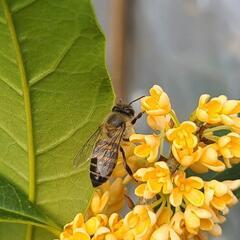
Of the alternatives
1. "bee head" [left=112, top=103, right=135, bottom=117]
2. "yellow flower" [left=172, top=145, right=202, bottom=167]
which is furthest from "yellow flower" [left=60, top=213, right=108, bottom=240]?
"bee head" [left=112, top=103, right=135, bottom=117]

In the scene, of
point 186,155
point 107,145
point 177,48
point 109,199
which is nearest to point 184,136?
point 186,155

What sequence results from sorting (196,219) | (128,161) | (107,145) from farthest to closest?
(107,145) < (128,161) < (196,219)

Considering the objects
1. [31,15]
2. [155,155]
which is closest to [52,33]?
[31,15]

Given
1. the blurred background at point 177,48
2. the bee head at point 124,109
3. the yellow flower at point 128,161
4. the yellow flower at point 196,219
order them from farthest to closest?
the blurred background at point 177,48 < the bee head at point 124,109 < the yellow flower at point 128,161 < the yellow flower at point 196,219

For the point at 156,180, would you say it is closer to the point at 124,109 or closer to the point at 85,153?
the point at 85,153

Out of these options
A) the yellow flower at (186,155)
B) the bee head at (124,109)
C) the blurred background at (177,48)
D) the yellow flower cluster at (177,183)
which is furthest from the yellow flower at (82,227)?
the blurred background at (177,48)

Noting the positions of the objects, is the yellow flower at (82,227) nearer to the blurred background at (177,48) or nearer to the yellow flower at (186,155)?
the yellow flower at (186,155)
